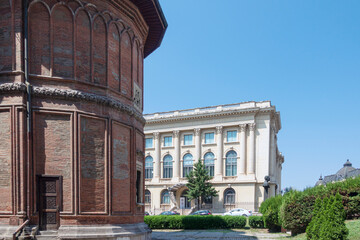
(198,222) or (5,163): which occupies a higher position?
(5,163)

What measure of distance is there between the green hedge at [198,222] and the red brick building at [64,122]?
1475 centimetres

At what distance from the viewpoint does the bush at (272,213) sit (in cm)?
2256

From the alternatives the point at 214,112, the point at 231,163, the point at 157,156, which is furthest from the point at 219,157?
the point at 157,156

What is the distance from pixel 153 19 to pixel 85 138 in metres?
7.24

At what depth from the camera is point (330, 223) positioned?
1166 cm

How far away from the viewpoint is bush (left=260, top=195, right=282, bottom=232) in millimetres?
22562

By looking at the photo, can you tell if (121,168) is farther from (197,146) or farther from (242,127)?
(197,146)

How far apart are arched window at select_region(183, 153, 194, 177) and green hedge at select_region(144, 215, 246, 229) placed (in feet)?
87.8

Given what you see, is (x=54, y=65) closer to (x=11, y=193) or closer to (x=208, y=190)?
(x=11, y=193)

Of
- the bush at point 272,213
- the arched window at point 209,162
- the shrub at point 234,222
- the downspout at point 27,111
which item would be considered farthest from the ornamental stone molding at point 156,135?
the downspout at point 27,111

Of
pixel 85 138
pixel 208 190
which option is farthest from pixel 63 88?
pixel 208 190

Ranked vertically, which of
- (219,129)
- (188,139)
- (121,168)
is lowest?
(188,139)

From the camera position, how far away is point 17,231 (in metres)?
9.90

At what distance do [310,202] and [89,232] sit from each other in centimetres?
1128
